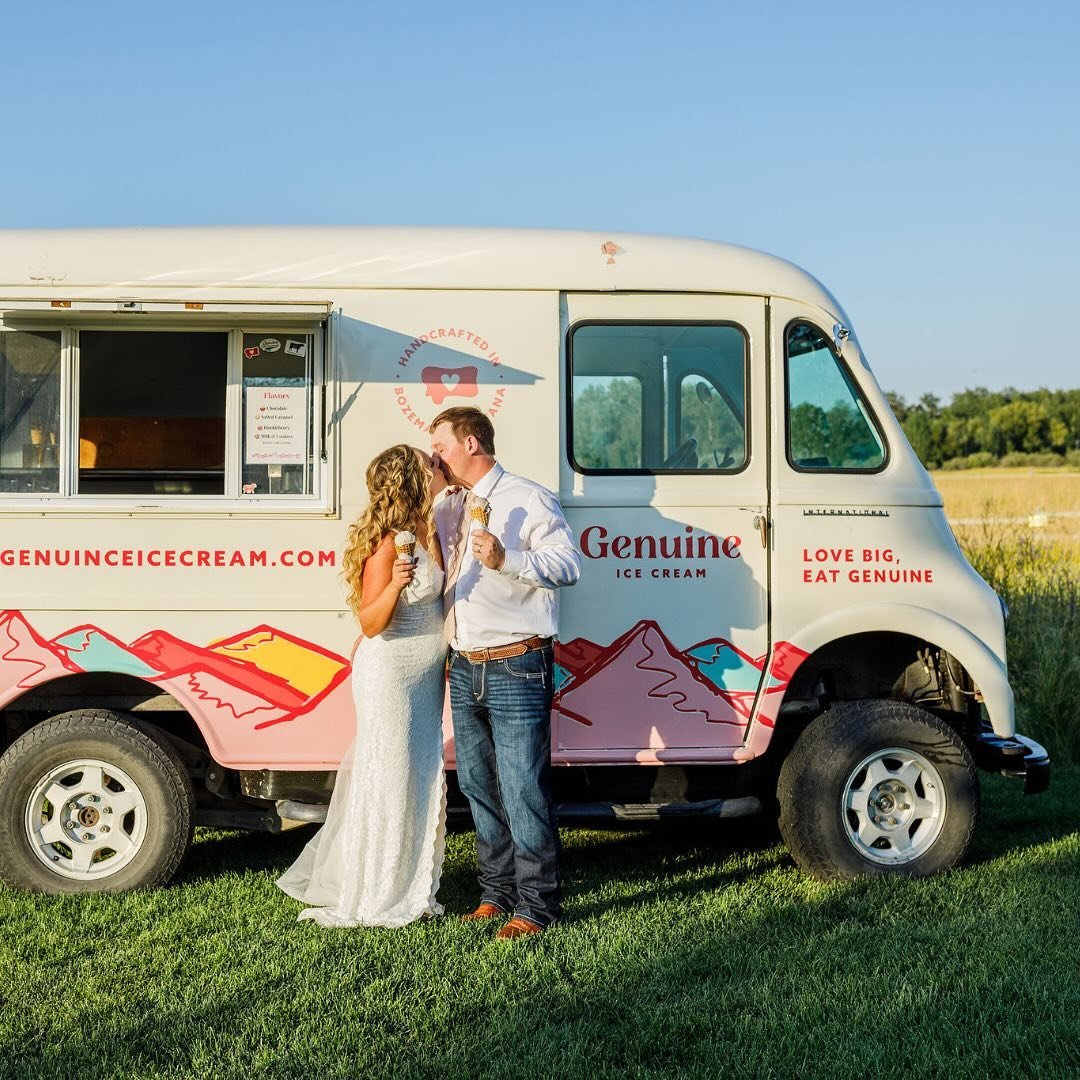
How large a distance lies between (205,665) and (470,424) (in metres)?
1.62

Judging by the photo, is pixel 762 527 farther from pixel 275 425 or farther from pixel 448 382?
pixel 275 425

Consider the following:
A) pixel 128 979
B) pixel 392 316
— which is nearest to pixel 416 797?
pixel 128 979

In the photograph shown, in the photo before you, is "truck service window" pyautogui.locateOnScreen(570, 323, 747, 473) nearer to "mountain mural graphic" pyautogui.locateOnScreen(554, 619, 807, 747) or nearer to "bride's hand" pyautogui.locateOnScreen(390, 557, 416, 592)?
"mountain mural graphic" pyautogui.locateOnScreen(554, 619, 807, 747)

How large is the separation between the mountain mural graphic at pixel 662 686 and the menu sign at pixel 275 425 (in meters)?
1.48

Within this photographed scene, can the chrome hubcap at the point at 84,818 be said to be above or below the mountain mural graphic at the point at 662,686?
below

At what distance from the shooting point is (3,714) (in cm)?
573

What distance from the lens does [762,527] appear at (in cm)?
556

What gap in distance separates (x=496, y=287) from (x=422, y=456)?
3.15ft

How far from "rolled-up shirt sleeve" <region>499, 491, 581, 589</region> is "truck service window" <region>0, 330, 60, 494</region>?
214cm

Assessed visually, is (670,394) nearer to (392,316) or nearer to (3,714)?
(392,316)

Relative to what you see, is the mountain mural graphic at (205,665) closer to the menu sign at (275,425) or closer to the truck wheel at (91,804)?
the truck wheel at (91,804)

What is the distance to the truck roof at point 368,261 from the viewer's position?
536 centimetres

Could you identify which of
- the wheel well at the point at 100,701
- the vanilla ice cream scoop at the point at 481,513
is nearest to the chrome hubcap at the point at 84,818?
the wheel well at the point at 100,701

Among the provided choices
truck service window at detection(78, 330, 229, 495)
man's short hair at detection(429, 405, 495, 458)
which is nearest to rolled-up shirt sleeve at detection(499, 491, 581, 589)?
man's short hair at detection(429, 405, 495, 458)
